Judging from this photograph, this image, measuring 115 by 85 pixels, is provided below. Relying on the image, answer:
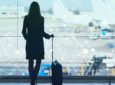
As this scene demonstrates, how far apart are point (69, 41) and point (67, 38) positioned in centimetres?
7

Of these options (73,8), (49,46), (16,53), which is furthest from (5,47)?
(73,8)

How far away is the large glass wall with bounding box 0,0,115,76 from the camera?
7.16 m

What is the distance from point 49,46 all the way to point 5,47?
0.80 meters

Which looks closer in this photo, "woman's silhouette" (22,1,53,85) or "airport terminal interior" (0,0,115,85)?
"woman's silhouette" (22,1,53,85)

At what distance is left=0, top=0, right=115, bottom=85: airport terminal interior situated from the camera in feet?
23.5

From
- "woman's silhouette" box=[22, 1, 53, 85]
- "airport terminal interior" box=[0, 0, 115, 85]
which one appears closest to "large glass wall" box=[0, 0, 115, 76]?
"airport terminal interior" box=[0, 0, 115, 85]

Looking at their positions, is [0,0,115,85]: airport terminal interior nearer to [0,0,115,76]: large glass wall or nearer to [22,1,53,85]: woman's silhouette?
[0,0,115,76]: large glass wall

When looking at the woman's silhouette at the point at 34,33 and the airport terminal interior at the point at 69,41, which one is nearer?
the woman's silhouette at the point at 34,33

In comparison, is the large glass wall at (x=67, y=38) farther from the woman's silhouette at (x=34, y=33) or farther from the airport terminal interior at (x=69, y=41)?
the woman's silhouette at (x=34, y=33)

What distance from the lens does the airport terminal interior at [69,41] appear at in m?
7.17

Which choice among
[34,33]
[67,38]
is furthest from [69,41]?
[34,33]

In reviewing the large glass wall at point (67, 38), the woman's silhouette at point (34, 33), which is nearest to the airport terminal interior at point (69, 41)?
the large glass wall at point (67, 38)

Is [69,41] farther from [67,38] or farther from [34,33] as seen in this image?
[34,33]

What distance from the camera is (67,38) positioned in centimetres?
730
